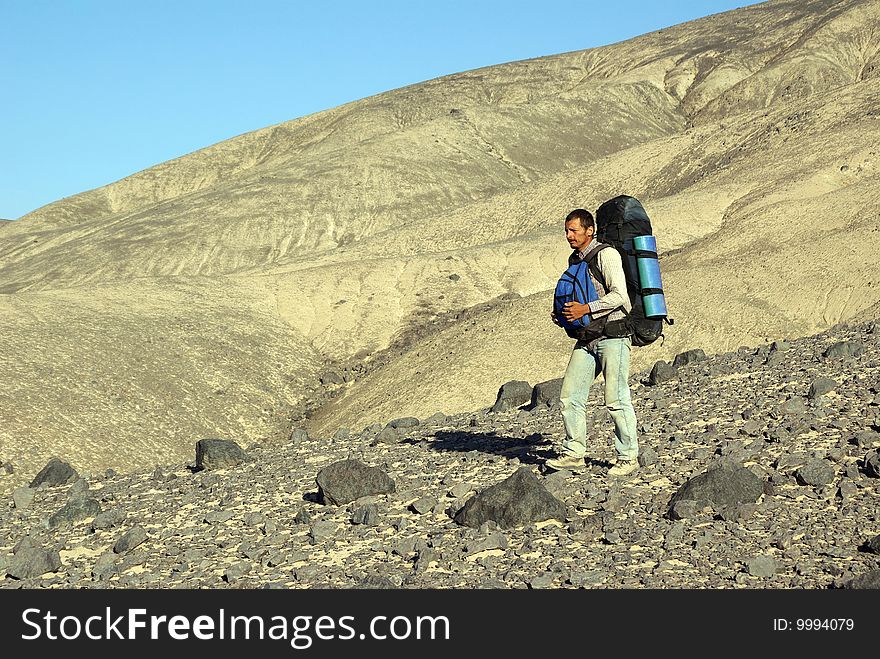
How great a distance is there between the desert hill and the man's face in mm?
9654

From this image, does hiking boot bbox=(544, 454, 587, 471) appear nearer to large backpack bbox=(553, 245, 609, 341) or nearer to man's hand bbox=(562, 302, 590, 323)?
large backpack bbox=(553, 245, 609, 341)

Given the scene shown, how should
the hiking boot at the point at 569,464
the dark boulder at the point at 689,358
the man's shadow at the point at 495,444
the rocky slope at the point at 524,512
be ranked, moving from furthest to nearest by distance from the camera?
the dark boulder at the point at 689,358, the man's shadow at the point at 495,444, the hiking boot at the point at 569,464, the rocky slope at the point at 524,512

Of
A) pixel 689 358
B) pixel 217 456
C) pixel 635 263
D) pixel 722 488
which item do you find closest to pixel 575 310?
pixel 635 263

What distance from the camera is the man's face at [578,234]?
22.9ft

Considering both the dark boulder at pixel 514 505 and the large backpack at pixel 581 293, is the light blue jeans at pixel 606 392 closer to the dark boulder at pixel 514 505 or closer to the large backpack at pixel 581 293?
the large backpack at pixel 581 293

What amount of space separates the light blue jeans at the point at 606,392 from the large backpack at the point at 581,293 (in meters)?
0.15

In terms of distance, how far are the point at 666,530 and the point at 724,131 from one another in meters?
35.8

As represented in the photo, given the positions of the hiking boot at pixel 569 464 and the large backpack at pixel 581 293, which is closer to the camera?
the large backpack at pixel 581 293

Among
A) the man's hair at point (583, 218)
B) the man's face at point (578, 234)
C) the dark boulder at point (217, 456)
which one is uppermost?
the man's hair at point (583, 218)

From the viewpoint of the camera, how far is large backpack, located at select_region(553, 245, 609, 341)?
7043 millimetres

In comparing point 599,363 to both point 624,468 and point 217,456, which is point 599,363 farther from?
point 217,456

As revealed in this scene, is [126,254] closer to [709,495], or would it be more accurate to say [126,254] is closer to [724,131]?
[724,131]

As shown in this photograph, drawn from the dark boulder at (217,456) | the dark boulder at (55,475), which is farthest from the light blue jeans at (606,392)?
the dark boulder at (55,475)
